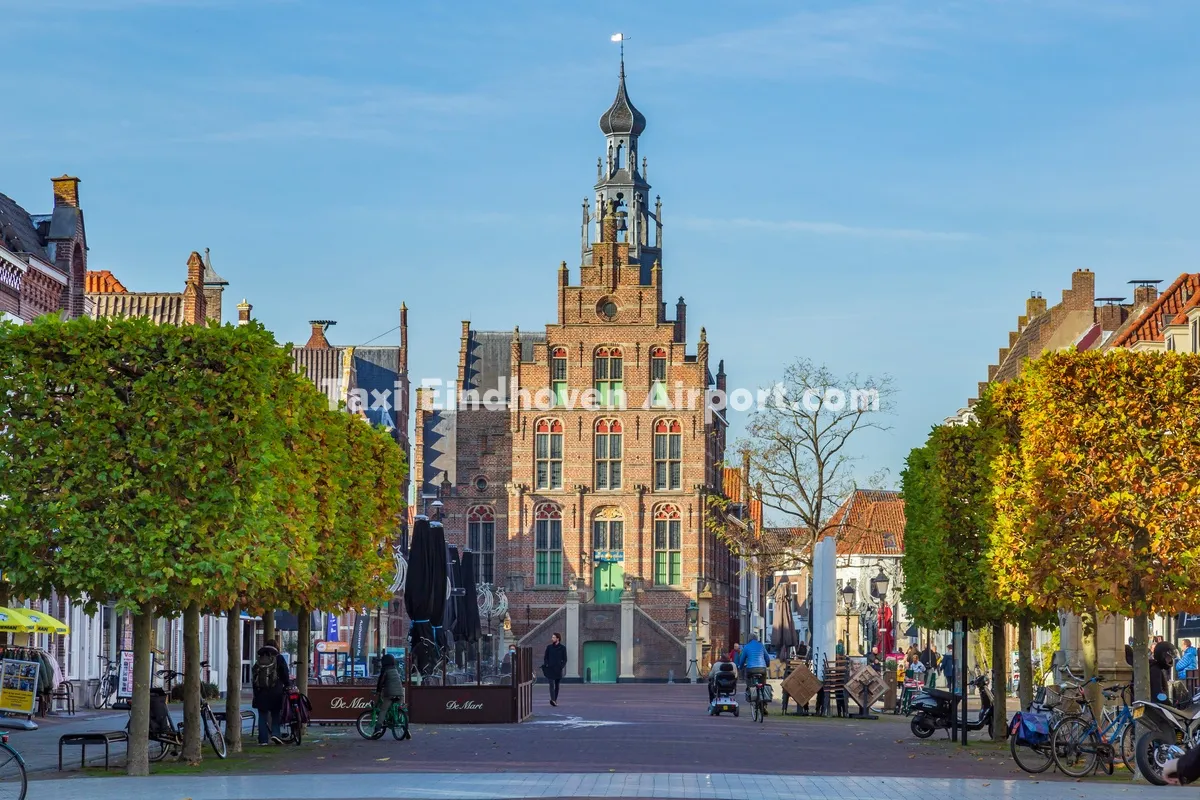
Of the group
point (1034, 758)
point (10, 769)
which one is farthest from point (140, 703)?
point (1034, 758)

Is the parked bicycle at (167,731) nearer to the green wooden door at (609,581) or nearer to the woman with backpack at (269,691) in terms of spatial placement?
the woman with backpack at (269,691)

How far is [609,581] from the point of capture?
78.2 meters

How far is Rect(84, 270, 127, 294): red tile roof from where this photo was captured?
6031 centimetres

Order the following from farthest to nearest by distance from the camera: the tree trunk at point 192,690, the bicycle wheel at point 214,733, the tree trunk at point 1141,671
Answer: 1. the bicycle wheel at point 214,733
2. the tree trunk at point 192,690
3. the tree trunk at point 1141,671

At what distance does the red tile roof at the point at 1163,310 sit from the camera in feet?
163

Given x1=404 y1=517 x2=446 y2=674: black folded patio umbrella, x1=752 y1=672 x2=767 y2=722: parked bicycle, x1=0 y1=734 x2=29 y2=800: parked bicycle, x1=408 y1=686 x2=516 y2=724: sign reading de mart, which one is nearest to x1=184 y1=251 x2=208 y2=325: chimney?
x1=404 y1=517 x2=446 y2=674: black folded patio umbrella

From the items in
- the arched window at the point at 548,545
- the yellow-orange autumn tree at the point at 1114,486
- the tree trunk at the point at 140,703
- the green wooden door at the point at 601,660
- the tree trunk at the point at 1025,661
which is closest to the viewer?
the tree trunk at the point at 140,703

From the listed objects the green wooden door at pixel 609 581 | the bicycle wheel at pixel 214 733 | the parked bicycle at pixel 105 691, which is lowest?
the parked bicycle at pixel 105 691

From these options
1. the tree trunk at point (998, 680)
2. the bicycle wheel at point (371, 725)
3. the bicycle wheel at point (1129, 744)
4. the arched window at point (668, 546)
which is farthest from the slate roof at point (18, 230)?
the arched window at point (668, 546)

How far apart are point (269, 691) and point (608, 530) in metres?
53.1

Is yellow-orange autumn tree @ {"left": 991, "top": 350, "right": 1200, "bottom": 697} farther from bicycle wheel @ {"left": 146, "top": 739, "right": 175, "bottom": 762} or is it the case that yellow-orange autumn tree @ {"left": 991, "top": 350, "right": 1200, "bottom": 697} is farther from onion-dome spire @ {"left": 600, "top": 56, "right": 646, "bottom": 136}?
onion-dome spire @ {"left": 600, "top": 56, "right": 646, "bottom": 136}

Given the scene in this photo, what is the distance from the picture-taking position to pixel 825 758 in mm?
24188

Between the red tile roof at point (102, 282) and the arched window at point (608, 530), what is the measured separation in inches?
989

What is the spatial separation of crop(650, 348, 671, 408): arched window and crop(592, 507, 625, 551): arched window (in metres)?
5.00
